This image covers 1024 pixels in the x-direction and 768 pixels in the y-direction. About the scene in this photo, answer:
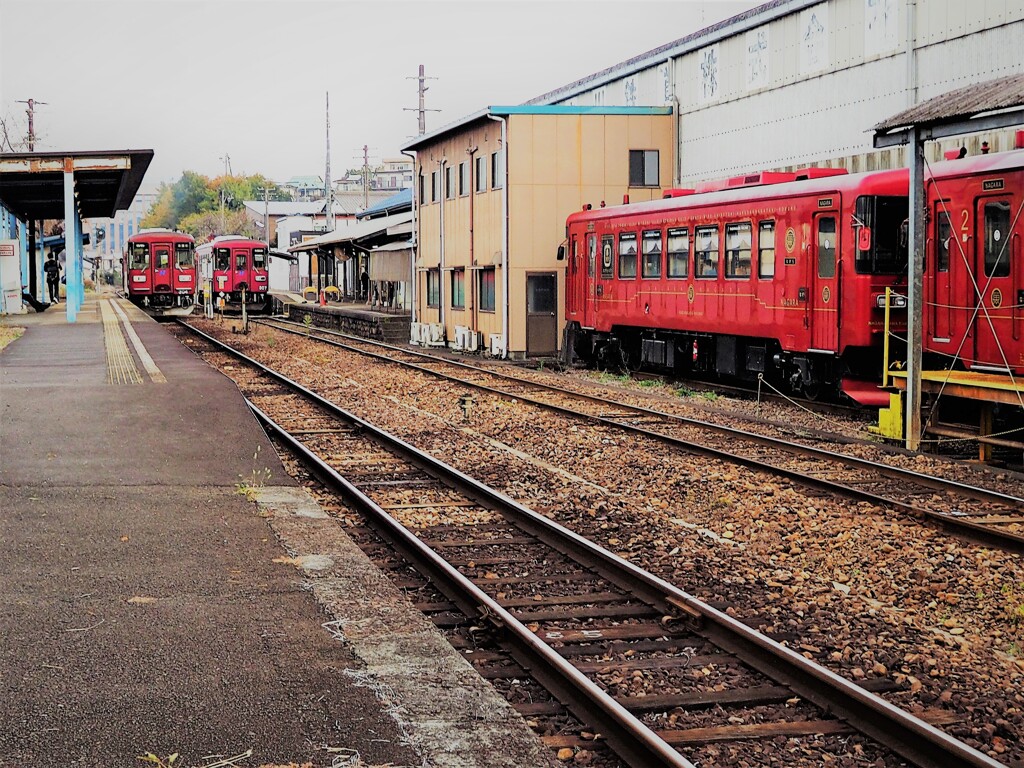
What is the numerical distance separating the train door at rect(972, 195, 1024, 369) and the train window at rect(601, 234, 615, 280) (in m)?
10.2

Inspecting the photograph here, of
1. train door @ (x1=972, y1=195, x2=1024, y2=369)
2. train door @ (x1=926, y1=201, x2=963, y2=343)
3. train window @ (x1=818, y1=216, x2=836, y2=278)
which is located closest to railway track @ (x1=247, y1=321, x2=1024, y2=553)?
train door @ (x1=926, y1=201, x2=963, y2=343)

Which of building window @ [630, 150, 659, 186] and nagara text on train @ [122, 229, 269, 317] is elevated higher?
building window @ [630, 150, 659, 186]

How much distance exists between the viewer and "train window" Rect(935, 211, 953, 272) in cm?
1434

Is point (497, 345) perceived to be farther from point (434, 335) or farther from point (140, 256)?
point (140, 256)

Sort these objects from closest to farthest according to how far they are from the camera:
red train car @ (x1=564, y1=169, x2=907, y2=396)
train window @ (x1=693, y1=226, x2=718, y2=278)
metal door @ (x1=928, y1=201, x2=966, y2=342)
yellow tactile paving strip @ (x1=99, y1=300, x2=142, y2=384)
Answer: metal door @ (x1=928, y1=201, x2=966, y2=342)
red train car @ (x1=564, y1=169, x2=907, y2=396)
yellow tactile paving strip @ (x1=99, y1=300, x2=142, y2=384)
train window @ (x1=693, y1=226, x2=718, y2=278)

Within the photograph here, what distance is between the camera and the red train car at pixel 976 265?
43.2 ft

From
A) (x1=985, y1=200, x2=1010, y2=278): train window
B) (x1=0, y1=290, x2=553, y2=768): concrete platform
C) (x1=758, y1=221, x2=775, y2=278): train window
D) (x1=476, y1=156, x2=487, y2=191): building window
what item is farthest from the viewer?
(x1=476, y1=156, x2=487, y2=191): building window

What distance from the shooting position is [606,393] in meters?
20.6

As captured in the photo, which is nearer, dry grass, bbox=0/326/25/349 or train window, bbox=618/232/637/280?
train window, bbox=618/232/637/280

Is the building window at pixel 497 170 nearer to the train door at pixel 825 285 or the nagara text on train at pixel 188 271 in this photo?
the train door at pixel 825 285

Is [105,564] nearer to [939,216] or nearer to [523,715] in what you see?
[523,715]

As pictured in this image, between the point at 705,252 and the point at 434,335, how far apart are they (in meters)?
15.4

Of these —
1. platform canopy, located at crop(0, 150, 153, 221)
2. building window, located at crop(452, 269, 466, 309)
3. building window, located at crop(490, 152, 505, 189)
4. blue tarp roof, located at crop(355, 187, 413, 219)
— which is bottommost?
building window, located at crop(452, 269, 466, 309)

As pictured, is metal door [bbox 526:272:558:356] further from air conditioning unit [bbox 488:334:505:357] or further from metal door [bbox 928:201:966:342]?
metal door [bbox 928:201:966:342]
